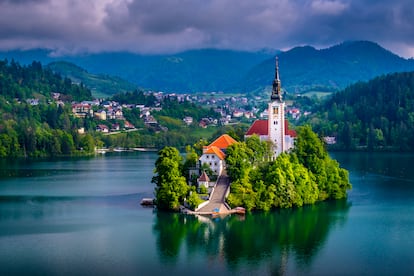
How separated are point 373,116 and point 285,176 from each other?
8448 cm

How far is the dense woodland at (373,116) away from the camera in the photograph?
121 metres

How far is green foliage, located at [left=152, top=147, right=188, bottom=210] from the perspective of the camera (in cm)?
5212

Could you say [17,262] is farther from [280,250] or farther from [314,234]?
[314,234]

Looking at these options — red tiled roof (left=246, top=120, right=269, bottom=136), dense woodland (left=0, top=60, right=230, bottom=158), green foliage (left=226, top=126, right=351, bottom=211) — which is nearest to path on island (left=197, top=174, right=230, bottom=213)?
green foliage (left=226, top=126, right=351, bottom=211)

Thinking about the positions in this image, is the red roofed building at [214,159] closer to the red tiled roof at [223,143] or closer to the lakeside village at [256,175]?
the lakeside village at [256,175]

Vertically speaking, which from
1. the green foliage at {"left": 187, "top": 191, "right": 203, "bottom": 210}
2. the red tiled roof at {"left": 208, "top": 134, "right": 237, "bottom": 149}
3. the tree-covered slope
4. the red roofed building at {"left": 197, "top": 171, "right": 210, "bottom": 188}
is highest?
the tree-covered slope

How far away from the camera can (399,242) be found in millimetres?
43344

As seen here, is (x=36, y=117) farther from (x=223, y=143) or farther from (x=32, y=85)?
(x=223, y=143)

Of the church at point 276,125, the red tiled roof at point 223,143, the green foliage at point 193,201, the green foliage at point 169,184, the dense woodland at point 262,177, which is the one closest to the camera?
the green foliage at point 193,201

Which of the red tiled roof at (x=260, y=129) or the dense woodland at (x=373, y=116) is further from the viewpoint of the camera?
the dense woodland at (x=373, y=116)

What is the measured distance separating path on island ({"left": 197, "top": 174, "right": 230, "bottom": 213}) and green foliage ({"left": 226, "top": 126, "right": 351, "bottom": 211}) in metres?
0.69

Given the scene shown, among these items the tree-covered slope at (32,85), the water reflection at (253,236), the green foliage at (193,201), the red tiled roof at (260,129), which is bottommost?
the water reflection at (253,236)

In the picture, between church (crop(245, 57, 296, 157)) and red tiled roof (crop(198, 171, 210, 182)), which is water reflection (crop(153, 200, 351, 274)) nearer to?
red tiled roof (crop(198, 171, 210, 182))

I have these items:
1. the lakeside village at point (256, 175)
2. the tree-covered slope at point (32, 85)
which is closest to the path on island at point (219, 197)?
the lakeside village at point (256, 175)
